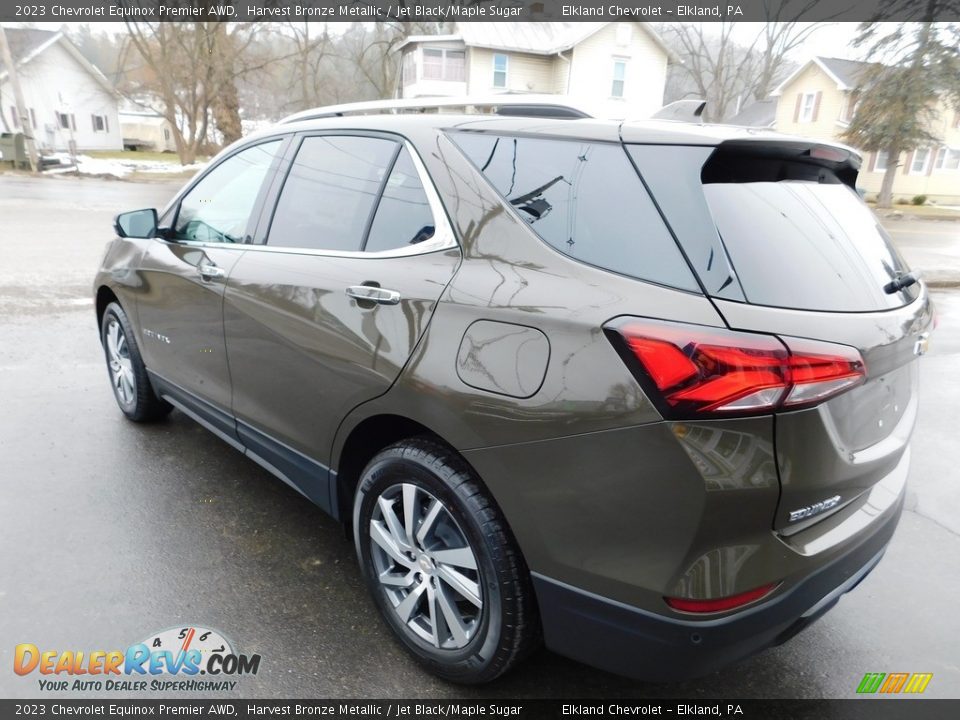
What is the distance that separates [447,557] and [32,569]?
6.17 ft

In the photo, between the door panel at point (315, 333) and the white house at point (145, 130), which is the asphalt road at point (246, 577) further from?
the white house at point (145, 130)

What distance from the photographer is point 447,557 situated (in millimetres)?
2010

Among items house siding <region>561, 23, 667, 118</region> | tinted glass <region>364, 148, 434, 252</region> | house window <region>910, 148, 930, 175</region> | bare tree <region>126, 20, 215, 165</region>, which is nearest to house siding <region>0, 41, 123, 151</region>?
bare tree <region>126, 20, 215, 165</region>

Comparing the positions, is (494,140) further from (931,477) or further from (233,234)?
(931,477)

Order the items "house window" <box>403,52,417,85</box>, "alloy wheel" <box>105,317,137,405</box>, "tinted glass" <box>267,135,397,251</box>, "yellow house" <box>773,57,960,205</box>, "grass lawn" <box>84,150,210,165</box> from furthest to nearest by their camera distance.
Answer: "yellow house" <box>773,57,960,205</box> → "grass lawn" <box>84,150,210,165</box> → "house window" <box>403,52,417,85</box> → "alloy wheel" <box>105,317,137,405</box> → "tinted glass" <box>267,135,397,251</box>

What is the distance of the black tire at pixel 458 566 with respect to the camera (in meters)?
1.86

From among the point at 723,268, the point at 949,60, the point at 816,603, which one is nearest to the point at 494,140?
the point at 723,268

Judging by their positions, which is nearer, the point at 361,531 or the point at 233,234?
the point at 361,531

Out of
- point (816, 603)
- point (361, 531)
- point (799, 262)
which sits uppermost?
point (799, 262)

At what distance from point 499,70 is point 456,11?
5017 mm

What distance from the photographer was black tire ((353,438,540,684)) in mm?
1862

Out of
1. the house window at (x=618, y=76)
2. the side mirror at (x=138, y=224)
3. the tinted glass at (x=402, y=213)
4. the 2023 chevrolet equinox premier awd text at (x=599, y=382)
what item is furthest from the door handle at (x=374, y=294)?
the house window at (x=618, y=76)

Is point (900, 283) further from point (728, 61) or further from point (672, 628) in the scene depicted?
point (728, 61)

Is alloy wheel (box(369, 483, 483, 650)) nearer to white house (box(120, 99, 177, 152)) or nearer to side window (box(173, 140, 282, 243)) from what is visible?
side window (box(173, 140, 282, 243))
